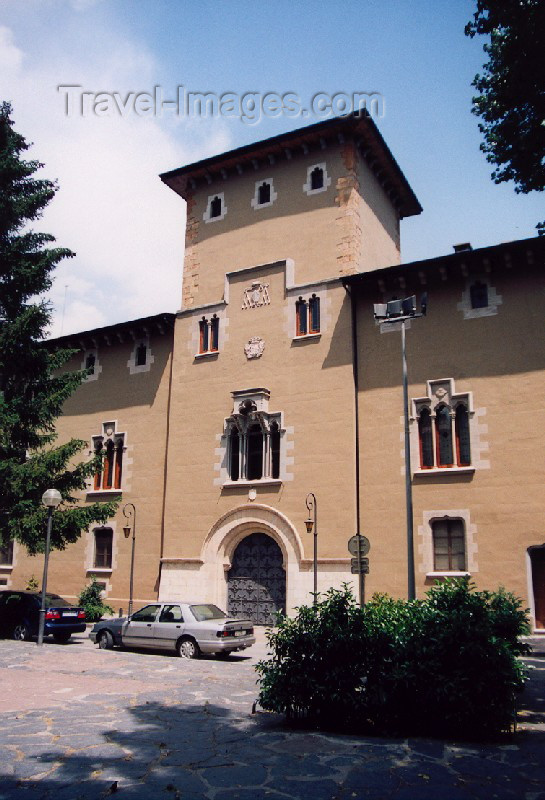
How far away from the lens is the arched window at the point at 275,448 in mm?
24688

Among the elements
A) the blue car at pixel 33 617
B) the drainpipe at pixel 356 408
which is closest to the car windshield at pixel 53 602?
the blue car at pixel 33 617

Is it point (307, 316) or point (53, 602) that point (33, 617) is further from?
Result: point (307, 316)

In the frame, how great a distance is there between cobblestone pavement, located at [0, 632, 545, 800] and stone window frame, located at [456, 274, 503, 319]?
13180 millimetres

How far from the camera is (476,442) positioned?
21078 millimetres

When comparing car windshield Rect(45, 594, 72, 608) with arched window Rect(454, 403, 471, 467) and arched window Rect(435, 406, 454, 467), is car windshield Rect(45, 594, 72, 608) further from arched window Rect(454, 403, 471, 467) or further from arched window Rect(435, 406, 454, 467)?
arched window Rect(454, 403, 471, 467)

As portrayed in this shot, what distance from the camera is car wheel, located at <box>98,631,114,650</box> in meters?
19.3

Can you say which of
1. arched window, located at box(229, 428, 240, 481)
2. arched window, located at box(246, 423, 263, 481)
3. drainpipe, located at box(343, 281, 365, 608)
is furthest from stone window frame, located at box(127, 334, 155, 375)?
drainpipe, located at box(343, 281, 365, 608)

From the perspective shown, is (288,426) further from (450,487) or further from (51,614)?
(51,614)

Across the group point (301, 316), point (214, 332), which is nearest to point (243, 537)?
point (214, 332)

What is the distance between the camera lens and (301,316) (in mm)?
25266

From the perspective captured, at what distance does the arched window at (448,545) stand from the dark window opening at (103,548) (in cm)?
1388

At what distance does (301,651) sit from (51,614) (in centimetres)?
1383

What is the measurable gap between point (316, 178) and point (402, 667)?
21.9 meters

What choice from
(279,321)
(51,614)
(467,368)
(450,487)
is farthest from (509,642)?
(279,321)
